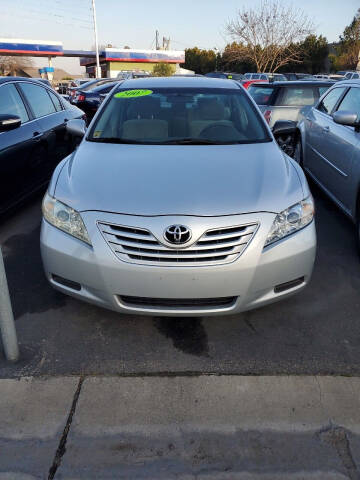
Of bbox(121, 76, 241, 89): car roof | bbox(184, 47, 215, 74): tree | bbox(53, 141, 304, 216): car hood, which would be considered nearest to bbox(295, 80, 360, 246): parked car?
bbox(53, 141, 304, 216): car hood

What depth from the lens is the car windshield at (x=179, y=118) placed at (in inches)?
145

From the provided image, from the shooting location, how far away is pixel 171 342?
2.83m

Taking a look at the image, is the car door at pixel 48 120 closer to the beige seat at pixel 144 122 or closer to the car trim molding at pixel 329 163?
the beige seat at pixel 144 122

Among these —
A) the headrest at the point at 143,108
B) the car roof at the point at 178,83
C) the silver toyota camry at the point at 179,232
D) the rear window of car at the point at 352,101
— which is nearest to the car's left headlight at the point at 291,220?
the silver toyota camry at the point at 179,232

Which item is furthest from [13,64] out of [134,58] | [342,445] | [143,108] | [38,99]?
[342,445]

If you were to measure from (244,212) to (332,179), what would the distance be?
2.55 meters

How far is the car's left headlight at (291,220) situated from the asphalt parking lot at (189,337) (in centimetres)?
75

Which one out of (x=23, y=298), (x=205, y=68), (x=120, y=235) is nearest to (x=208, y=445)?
(x=120, y=235)

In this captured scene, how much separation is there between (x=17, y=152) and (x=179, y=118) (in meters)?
1.83

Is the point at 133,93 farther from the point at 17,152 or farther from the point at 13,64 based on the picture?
the point at 13,64

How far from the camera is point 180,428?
215 centimetres

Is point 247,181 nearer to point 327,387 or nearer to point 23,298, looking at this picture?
point 327,387

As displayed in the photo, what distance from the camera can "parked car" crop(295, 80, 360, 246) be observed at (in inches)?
159

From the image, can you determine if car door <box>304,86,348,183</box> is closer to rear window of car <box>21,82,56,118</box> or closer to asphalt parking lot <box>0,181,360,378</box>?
asphalt parking lot <box>0,181,360,378</box>
